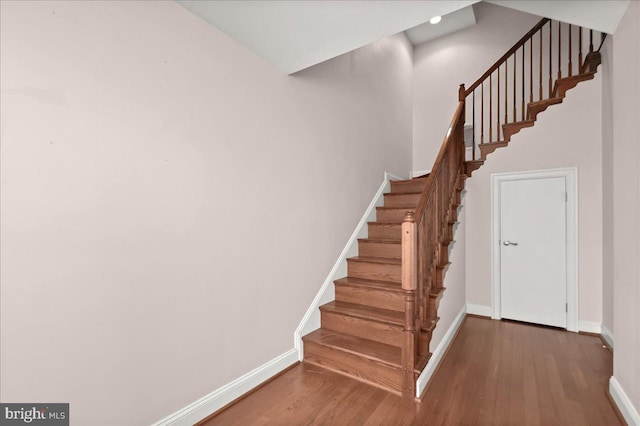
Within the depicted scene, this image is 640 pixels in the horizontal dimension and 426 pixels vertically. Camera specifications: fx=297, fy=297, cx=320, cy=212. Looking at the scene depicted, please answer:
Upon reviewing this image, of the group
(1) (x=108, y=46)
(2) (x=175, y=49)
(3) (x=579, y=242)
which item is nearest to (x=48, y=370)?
(1) (x=108, y=46)

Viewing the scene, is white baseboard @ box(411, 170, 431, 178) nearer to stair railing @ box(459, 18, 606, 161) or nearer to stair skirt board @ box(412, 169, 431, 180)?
stair skirt board @ box(412, 169, 431, 180)

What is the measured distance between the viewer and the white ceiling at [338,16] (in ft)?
5.34

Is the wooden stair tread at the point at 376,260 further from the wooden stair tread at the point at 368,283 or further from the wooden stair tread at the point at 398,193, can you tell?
the wooden stair tread at the point at 398,193

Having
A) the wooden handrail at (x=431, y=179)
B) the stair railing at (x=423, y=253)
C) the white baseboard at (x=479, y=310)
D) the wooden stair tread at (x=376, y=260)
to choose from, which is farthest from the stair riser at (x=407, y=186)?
the white baseboard at (x=479, y=310)

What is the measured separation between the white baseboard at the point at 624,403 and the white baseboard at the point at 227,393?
2132mm

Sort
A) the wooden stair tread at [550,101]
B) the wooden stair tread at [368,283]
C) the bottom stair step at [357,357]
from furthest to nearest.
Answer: the wooden stair tread at [550,101], the wooden stair tread at [368,283], the bottom stair step at [357,357]

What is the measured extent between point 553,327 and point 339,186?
2973mm

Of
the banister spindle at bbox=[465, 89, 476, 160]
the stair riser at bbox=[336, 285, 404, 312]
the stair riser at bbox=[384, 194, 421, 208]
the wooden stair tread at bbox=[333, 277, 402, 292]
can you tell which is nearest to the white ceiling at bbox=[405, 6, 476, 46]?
the banister spindle at bbox=[465, 89, 476, 160]

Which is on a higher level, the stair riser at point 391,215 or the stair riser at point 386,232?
the stair riser at point 391,215

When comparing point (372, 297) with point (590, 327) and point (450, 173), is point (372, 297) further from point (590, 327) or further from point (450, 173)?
point (590, 327)

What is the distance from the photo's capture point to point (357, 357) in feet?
7.46

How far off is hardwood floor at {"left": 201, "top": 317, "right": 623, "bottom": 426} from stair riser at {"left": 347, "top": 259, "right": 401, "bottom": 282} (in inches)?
33.1

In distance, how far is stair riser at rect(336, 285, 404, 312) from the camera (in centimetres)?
257

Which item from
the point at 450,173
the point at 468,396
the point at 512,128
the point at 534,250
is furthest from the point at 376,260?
the point at 512,128
